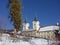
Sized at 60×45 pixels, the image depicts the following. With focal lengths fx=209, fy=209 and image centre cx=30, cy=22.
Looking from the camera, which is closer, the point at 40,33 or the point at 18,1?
the point at 18,1

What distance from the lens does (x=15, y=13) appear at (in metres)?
28.3

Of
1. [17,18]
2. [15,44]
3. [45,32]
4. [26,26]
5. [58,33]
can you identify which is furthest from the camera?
[26,26]

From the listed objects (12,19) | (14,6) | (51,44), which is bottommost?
(51,44)

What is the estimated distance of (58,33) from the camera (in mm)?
38938

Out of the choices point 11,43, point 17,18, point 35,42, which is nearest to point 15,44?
point 11,43

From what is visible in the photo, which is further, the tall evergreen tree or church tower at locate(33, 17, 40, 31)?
church tower at locate(33, 17, 40, 31)

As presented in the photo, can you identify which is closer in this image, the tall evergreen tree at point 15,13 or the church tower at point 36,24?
the tall evergreen tree at point 15,13

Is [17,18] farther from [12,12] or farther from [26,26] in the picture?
[26,26]

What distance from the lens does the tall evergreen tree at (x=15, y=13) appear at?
2808 cm

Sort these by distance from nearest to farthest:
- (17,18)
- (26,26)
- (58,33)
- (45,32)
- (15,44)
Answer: (15,44) → (17,18) → (58,33) → (45,32) → (26,26)

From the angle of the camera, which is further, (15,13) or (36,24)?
(36,24)

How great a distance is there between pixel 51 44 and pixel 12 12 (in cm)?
799

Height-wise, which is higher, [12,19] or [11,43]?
[12,19]

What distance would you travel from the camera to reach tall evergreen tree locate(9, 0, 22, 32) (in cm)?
2808
